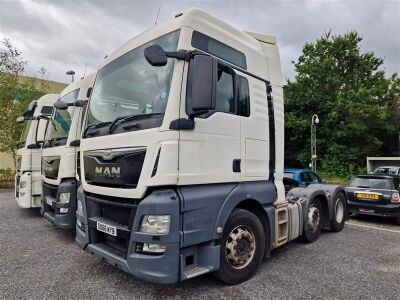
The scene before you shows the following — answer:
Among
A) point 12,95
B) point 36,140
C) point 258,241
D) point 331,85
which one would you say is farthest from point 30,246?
point 331,85

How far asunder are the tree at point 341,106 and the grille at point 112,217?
22425 mm

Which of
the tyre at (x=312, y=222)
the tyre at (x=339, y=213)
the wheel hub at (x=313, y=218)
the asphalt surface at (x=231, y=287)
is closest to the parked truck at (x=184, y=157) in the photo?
the asphalt surface at (x=231, y=287)

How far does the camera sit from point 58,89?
22766mm

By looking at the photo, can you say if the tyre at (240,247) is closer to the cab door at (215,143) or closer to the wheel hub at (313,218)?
the cab door at (215,143)

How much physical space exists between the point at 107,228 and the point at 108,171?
614 millimetres

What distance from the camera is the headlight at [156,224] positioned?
3.00 m

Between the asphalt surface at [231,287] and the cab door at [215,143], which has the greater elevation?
the cab door at [215,143]

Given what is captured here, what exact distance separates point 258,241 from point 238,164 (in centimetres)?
100

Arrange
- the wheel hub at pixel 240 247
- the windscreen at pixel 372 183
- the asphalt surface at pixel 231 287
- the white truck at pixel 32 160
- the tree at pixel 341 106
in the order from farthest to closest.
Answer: the tree at pixel 341 106 < the windscreen at pixel 372 183 < the white truck at pixel 32 160 < the wheel hub at pixel 240 247 < the asphalt surface at pixel 231 287

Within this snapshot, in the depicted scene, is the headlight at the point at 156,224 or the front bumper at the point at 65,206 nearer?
the headlight at the point at 156,224

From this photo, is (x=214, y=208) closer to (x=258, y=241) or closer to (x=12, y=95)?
(x=258, y=241)

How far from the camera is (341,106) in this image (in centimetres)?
2325

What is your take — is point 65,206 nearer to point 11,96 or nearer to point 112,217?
point 112,217

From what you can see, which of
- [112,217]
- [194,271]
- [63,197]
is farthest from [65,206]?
[194,271]
